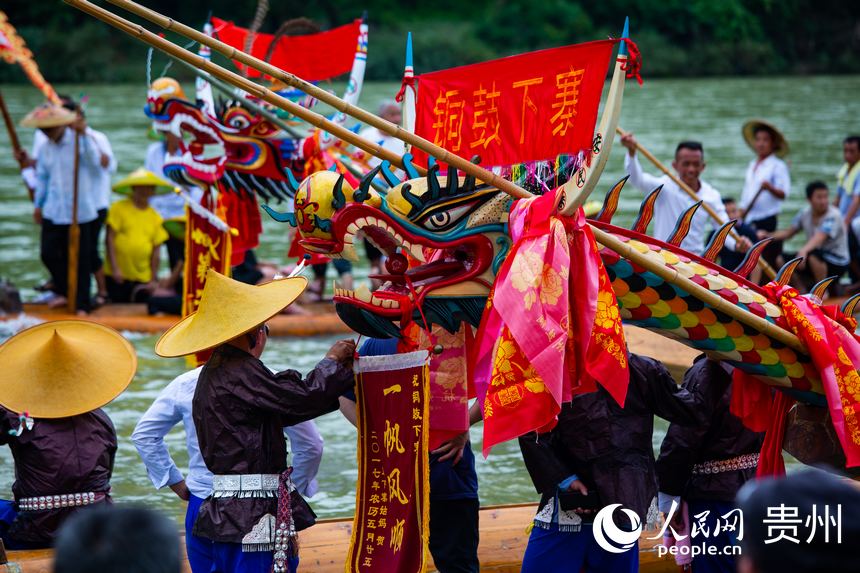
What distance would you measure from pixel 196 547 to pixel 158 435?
1.54 ft

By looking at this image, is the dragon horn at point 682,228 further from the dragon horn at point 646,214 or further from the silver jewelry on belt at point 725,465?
the silver jewelry on belt at point 725,465

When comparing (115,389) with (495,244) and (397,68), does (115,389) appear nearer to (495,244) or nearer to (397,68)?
(495,244)

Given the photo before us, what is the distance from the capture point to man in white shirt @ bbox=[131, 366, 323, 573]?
4344 millimetres

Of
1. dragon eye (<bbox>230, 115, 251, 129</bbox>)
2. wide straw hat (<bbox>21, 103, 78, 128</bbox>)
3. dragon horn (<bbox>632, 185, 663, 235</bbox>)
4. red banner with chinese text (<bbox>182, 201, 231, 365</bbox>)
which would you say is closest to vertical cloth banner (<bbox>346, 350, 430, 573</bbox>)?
dragon horn (<bbox>632, 185, 663, 235</bbox>)

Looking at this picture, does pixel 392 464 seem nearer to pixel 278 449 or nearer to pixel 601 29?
pixel 278 449

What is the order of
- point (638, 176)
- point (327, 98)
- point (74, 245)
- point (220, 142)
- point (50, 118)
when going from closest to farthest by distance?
point (327, 98) → point (220, 142) → point (638, 176) → point (50, 118) → point (74, 245)

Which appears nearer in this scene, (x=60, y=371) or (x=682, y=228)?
(x=682, y=228)

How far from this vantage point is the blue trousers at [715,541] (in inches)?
179

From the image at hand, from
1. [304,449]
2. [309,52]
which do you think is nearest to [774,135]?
[309,52]

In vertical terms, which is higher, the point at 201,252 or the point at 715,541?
the point at 201,252

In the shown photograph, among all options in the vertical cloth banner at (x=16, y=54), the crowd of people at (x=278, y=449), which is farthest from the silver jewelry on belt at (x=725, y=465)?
the vertical cloth banner at (x=16, y=54)

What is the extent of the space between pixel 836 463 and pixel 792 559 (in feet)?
7.77

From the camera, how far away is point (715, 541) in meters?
4.59

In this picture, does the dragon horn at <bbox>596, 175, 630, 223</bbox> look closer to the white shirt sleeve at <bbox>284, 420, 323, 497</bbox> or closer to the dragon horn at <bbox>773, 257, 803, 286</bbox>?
the dragon horn at <bbox>773, 257, 803, 286</bbox>
